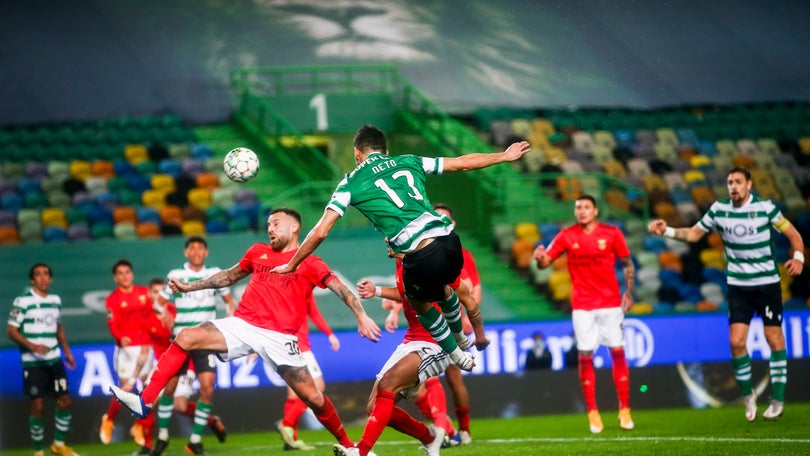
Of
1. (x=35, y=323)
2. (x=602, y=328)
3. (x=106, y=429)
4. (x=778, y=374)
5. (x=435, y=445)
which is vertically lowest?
(x=106, y=429)

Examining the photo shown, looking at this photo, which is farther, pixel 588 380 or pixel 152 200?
pixel 152 200

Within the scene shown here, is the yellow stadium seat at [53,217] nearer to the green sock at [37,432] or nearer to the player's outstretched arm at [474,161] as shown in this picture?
the green sock at [37,432]

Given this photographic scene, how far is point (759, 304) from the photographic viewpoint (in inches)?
390

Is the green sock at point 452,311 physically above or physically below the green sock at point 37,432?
above

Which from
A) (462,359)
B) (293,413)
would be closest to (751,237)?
(462,359)

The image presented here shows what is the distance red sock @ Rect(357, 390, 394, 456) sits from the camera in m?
6.96

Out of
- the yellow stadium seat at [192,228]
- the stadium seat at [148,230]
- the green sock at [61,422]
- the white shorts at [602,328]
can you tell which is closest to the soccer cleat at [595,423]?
the white shorts at [602,328]

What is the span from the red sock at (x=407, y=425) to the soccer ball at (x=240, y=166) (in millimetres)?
2267

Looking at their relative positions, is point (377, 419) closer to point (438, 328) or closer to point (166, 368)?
point (438, 328)

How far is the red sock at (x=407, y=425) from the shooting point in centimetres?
736

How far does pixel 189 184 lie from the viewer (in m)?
18.5

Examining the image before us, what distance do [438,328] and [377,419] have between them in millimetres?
711

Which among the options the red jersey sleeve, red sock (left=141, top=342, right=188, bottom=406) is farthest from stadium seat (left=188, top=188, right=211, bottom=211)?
red sock (left=141, top=342, right=188, bottom=406)

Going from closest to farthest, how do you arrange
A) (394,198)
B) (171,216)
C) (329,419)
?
(394,198)
(329,419)
(171,216)
